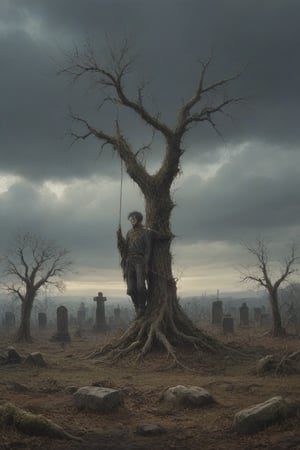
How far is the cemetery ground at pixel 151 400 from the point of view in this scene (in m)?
6.38

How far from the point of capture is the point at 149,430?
6812 mm

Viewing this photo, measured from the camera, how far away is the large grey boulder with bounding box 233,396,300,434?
6699 millimetres

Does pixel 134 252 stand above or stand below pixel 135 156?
below

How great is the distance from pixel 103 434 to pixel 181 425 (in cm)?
113

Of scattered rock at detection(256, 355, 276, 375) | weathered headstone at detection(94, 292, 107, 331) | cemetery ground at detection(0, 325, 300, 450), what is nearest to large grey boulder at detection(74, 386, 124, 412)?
cemetery ground at detection(0, 325, 300, 450)

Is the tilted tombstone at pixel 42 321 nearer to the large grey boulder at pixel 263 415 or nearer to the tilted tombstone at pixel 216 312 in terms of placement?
the tilted tombstone at pixel 216 312

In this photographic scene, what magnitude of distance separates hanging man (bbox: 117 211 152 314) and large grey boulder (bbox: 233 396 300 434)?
A: 31.3 feet

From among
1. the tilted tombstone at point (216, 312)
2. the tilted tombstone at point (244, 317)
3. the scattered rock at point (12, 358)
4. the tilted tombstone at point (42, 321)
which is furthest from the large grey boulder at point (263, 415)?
the tilted tombstone at point (42, 321)

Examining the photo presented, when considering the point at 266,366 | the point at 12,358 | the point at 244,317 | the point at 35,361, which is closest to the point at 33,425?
the point at 266,366

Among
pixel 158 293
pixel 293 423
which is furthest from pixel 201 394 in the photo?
pixel 158 293

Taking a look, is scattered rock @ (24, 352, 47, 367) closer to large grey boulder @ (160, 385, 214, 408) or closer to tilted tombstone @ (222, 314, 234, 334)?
large grey boulder @ (160, 385, 214, 408)

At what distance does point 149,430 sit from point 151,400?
240 cm

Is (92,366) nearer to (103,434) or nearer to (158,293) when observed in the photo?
(158,293)

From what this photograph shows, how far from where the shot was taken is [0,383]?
10.9 meters
